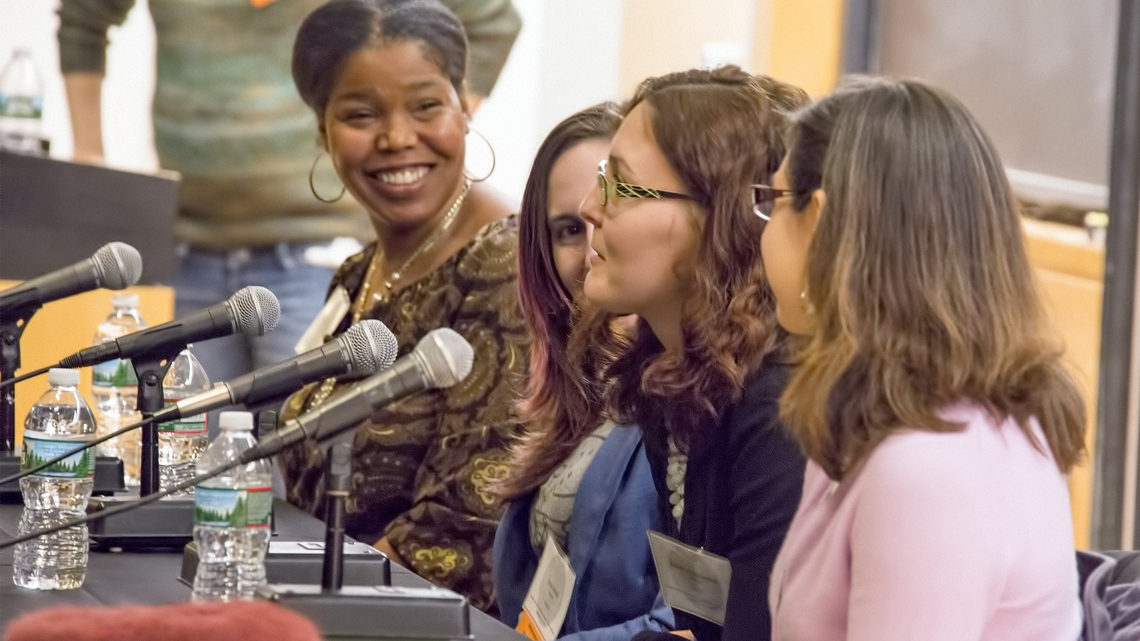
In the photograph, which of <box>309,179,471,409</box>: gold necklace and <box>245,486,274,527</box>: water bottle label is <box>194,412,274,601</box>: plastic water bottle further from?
<box>309,179,471,409</box>: gold necklace

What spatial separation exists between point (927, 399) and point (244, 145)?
3063 millimetres

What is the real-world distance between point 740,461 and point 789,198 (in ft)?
1.15

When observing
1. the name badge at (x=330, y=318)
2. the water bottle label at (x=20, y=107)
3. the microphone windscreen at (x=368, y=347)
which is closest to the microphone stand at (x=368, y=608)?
the microphone windscreen at (x=368, y=347)

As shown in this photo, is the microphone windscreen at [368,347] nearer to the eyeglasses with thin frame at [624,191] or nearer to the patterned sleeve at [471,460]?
the eyeglasses with thin frame at [624,191]

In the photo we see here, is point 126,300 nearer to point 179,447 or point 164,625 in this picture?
point 179,447

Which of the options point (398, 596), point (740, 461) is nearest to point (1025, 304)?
point (740, 461)

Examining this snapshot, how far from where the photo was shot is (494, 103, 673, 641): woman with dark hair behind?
2.03 meters

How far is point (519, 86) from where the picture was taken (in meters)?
5.54

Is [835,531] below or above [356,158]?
below

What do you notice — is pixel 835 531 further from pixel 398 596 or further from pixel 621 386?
pixel 621 386

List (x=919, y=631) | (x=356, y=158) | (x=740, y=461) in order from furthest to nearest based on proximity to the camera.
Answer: (x=356, y=158)
(x=740, y=461)
(x=919, y=631)

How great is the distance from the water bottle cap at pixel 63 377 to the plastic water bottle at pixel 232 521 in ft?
0.99

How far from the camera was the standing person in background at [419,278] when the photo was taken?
239 centimetres

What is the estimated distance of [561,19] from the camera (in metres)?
5.62
